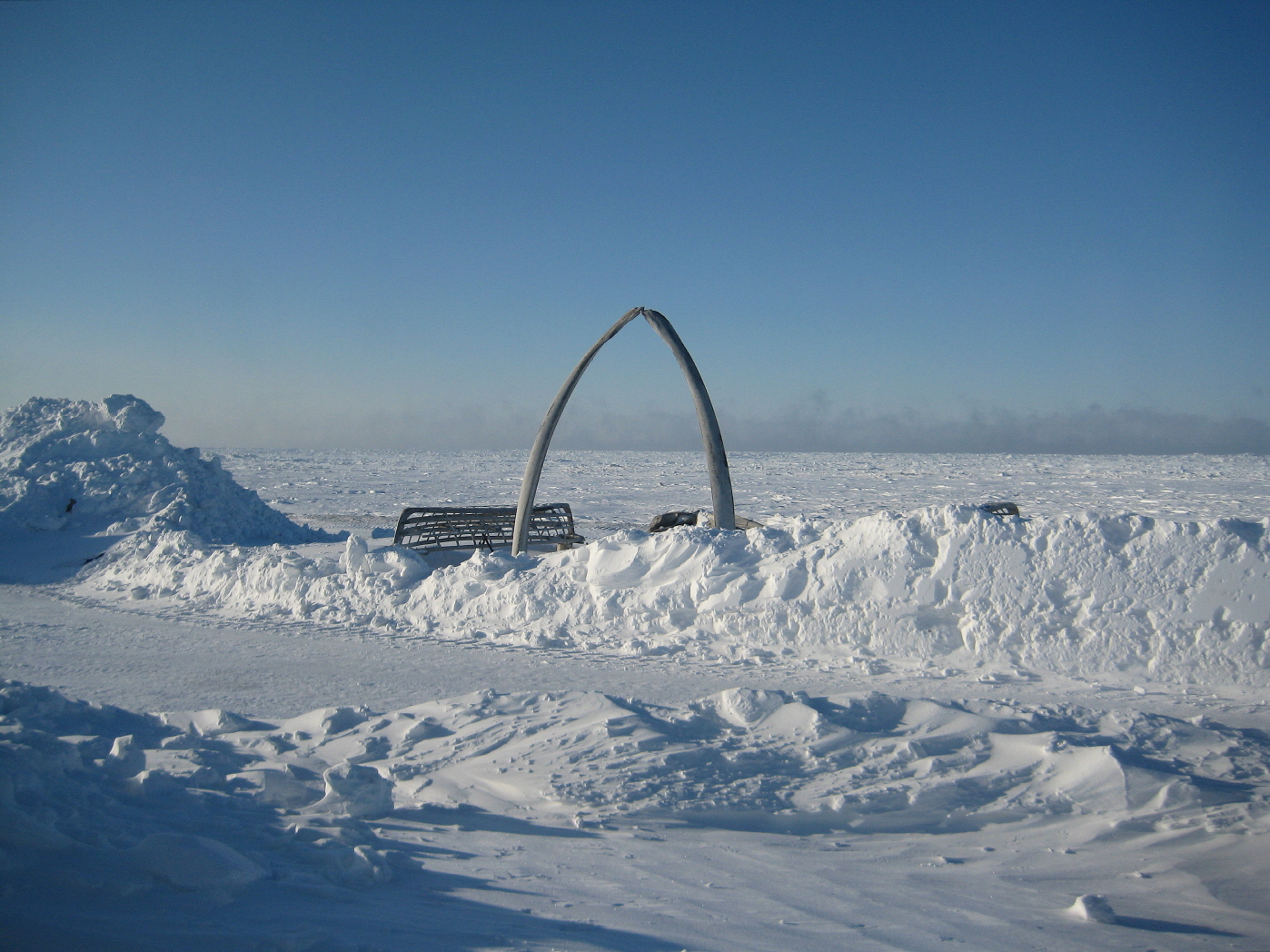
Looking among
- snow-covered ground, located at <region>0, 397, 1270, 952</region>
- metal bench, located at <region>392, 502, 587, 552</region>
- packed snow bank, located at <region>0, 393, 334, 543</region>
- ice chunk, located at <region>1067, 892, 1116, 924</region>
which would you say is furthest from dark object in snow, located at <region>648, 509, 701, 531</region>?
ice chunk, located at <region>1067, 892, 1116, 924</region>

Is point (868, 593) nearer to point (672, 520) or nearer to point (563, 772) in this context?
point (563, 772)

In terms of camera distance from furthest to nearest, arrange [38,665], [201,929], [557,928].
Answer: [38,665], [557,928], [201,929]

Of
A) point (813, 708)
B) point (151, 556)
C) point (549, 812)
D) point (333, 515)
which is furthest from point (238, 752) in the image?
point (333, 515)

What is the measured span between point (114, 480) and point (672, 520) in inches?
410

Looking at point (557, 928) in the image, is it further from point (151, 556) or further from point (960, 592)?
point (151, 556)

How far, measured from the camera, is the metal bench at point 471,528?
11.1 m

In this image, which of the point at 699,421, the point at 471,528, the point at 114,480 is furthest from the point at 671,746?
the point at 114,480

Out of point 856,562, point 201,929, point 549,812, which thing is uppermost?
point 856,562

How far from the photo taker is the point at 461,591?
7.68 metres

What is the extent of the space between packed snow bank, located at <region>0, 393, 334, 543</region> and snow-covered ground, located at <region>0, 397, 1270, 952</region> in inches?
215

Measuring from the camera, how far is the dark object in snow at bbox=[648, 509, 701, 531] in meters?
10.9

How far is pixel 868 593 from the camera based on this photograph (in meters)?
6.41

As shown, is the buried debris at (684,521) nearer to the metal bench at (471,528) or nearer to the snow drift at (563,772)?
the metal bench at (471,528)

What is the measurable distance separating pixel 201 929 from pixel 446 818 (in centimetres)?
127
